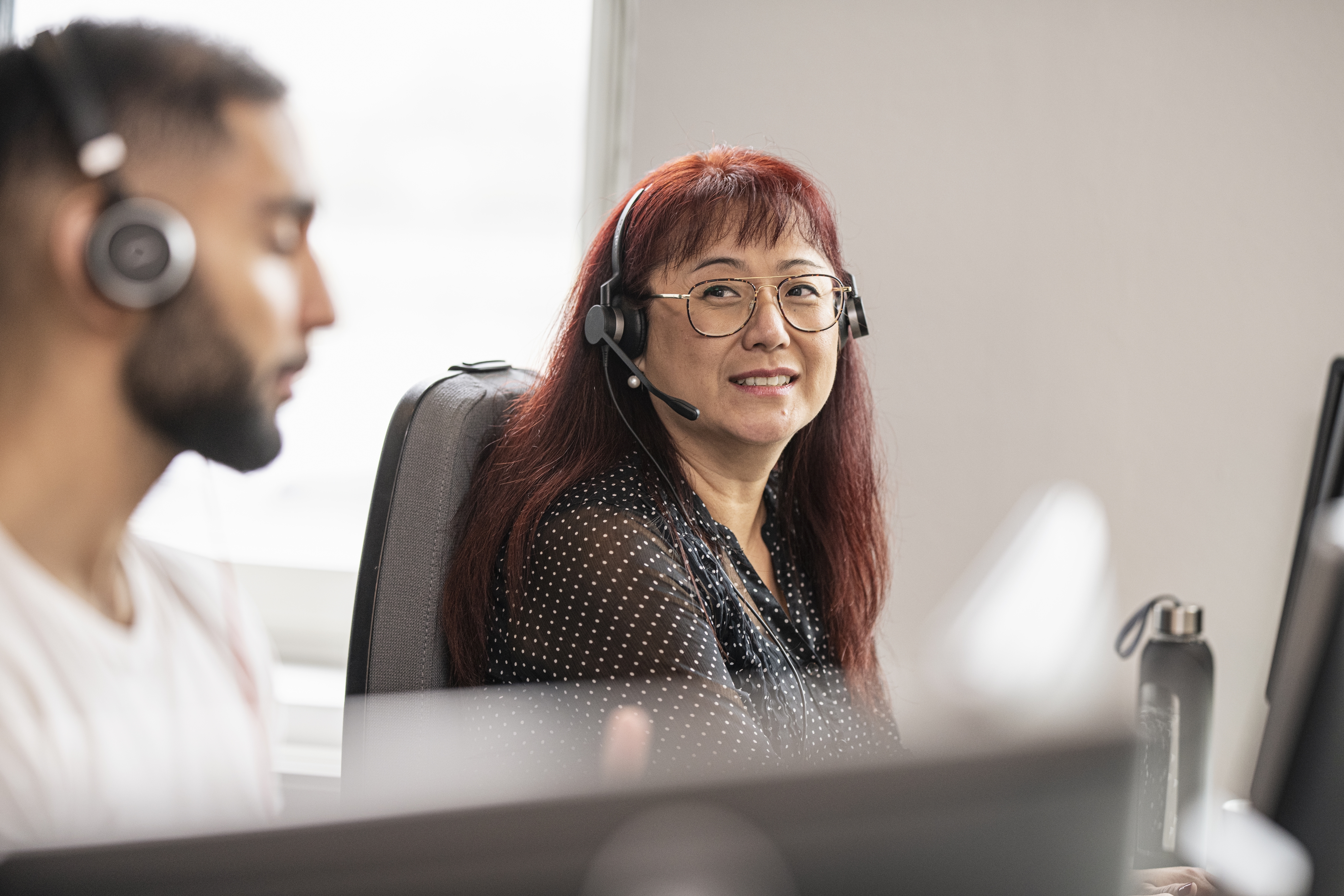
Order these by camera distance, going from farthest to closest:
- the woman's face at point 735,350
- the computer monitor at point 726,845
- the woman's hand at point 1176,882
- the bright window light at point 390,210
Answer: the woman's face at point 735,350
the woman's hand at point 1176,882
the bright window light at point 390,210
the computer monitor at point 726,845

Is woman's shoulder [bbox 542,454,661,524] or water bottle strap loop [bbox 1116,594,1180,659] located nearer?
woman's shoulder [bbox 542,454,661,524]

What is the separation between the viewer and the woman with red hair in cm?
105

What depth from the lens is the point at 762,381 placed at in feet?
4.03

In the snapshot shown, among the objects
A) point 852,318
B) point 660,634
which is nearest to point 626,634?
point 660,634

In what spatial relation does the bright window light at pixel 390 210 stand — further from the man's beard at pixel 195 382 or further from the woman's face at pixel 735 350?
the woman's face at pixel 735 350

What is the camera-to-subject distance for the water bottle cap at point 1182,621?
1260 millimetres

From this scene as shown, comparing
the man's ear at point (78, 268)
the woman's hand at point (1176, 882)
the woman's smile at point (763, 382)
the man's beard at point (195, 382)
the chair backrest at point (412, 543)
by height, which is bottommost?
the woman's hand at point (1176, 882)

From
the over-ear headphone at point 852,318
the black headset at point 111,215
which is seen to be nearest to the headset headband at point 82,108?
the black headset at point 111,215

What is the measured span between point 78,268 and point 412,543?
727 mm

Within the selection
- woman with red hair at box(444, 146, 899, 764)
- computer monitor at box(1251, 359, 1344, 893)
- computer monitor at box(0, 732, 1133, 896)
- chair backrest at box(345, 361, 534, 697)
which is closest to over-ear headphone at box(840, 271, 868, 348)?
woman with red hair at box(444, 146, 899, 764)

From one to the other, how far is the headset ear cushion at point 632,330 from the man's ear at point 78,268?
869 mm

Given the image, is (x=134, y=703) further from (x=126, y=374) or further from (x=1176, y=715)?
(x=1176, y=715)

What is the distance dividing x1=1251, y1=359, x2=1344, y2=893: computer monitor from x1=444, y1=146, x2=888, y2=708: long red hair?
2.30ft

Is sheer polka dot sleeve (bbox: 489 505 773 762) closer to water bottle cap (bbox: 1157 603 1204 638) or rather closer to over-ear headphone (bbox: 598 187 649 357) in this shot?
over-ear headphone (bbox: 598 187 649 357)
